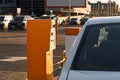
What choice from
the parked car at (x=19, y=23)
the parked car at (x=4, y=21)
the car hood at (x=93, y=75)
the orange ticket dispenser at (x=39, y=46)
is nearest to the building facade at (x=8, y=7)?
the parked car at (x=4, y=21)

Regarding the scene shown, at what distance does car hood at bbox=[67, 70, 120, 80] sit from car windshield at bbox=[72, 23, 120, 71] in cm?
12

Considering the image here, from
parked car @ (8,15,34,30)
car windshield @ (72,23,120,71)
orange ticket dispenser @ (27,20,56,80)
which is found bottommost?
parked car @ (8,15,34,30)

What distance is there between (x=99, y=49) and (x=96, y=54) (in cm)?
11

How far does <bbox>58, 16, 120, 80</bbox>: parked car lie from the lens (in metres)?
4.66

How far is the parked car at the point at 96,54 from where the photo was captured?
15.3 feet

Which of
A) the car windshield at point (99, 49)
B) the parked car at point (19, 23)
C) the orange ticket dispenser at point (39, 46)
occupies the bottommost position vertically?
the parked car at point (19, 23)

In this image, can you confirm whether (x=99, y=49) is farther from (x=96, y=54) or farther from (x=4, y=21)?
(x=4, y=21)

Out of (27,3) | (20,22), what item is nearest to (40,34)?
(20,22)

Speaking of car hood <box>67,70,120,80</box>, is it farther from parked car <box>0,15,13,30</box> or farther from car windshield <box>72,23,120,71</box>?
parked car <box>0,15,13,30</box>

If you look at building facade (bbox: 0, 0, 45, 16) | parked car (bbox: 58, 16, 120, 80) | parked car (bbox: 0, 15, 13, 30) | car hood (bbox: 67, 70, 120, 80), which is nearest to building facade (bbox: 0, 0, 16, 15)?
building facade (bbox: 0, 0, 45, 16)

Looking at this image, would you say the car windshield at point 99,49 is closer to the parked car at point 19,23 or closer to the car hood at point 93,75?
the car hood at point 93,75

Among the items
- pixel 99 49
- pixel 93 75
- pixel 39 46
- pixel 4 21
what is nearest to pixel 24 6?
pixel 4 21

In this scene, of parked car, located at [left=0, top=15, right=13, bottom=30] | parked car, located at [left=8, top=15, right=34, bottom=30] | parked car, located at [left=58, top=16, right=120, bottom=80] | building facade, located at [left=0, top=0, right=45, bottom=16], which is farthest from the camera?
building facade, located at [left=0, top=0, right=45, bottom=16]

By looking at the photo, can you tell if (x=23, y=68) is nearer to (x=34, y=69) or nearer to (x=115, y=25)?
(x=34, y=69)
